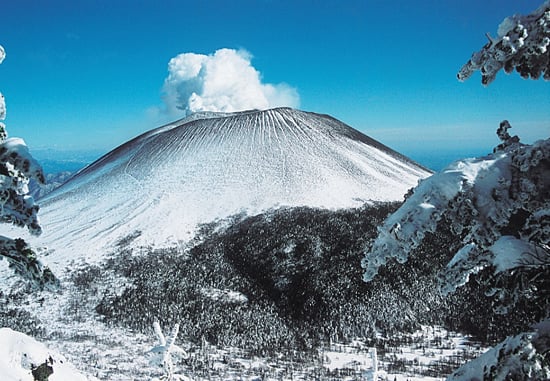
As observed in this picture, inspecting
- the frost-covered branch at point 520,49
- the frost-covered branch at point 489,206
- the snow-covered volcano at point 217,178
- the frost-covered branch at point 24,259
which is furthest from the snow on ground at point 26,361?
the snow-covered volcano at point 217,178

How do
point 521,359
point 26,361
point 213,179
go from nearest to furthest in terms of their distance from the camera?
point 521,359
point 26,361
point 213,179

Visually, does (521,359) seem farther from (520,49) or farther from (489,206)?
(520,49)

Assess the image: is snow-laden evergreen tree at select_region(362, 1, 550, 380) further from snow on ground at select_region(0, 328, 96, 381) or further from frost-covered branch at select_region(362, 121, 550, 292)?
snow on ground at select_region(0, 328, 96, 381)

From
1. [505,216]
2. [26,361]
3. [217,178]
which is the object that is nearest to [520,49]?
[505,216]

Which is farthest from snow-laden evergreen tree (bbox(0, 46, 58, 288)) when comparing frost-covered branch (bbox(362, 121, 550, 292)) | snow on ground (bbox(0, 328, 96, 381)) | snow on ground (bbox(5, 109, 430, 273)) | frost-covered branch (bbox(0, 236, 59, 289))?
snow on ground (bbox(5, 109, 430, 273))

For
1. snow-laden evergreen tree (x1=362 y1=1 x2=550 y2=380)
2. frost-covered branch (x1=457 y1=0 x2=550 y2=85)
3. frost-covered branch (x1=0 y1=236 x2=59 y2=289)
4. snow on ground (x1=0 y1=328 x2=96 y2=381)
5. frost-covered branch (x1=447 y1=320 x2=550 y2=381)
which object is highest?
frost-covered branch (x1=457 y1=0 x2=550 y2=85)

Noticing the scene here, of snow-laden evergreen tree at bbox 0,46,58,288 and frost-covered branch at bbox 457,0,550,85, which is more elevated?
frost-covered branch at bbox 457,0,550,85

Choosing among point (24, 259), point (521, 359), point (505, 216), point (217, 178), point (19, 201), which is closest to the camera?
point (521, 359)

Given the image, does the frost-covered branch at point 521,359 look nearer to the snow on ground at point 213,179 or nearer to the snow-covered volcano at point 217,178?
the snow on ground at point 213,179
